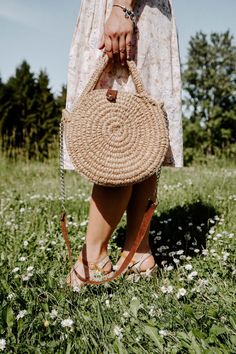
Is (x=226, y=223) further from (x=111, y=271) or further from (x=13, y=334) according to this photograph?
(x=13, y=334)

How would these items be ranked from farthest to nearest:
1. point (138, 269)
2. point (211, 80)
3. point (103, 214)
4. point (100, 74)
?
point (211, 80), point (138, 269), point (103, 214), point (100, 74)

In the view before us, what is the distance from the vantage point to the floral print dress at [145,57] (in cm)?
240

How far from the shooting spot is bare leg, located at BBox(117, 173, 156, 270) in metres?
2.59

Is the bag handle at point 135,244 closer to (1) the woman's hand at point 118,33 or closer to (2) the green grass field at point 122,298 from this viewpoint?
(2) the green grass field at point 122,298

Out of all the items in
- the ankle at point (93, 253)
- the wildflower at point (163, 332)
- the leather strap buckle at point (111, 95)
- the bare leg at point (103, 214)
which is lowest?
the wildflower at point (163, 332)

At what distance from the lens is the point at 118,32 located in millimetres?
2240

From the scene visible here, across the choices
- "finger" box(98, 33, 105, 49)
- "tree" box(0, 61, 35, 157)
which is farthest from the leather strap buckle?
"tree" box(0, 61, 35, 157)

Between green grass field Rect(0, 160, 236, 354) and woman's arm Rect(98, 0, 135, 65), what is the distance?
112 centimetres

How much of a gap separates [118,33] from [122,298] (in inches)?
49.6

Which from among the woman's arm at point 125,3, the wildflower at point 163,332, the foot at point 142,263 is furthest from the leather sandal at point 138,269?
the woman's arm at point 125,3

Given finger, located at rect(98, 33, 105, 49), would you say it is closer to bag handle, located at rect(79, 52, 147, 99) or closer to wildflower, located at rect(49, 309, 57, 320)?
bag handle, located at rect(79, 52, 147, 99)

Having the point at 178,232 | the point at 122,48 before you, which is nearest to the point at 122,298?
the point at 122,48

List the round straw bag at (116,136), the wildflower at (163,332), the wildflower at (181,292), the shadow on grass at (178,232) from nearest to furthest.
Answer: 1. the wildflower at (163,332)
2. the wildflower at (181,292)
3. the round straw bag at (116,136)
4. the shadow on grass at (178,232)

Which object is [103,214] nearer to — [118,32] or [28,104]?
[118,32]
